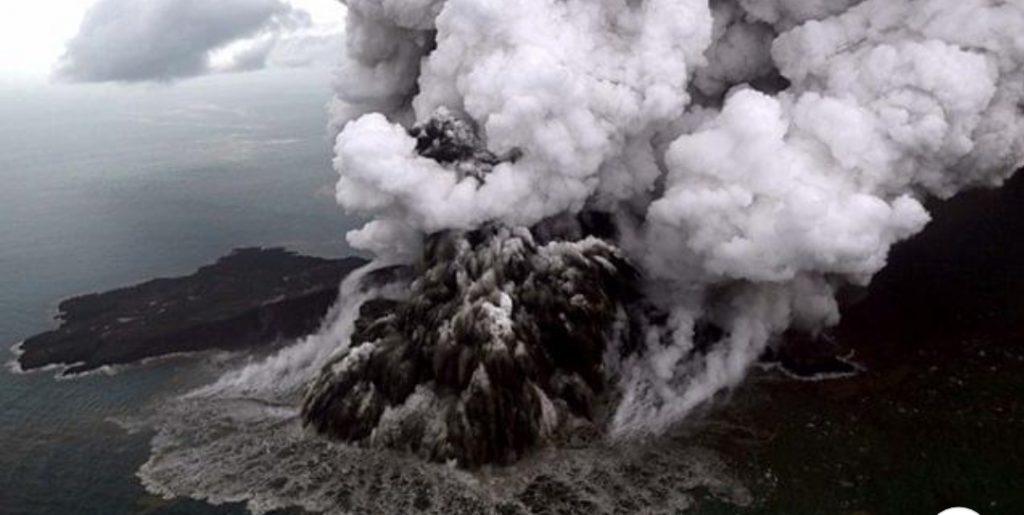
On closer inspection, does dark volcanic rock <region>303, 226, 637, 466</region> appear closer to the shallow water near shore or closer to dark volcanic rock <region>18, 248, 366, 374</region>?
the shallow water near shore

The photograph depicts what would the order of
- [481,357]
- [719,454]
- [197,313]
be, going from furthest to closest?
1. [197,313]
2. [481,357]
3. [719,454]

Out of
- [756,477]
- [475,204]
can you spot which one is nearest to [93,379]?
[475,204]

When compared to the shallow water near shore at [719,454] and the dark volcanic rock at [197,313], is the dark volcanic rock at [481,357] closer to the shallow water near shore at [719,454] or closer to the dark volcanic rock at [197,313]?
the shallow water near shore at [719,454]

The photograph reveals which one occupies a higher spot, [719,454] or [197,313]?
[197,313]

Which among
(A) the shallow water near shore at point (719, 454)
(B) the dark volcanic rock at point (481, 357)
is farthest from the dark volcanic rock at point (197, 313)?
(B) the dark volcanic rock at point (481, 357)

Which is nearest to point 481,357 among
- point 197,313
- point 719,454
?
point 719,454

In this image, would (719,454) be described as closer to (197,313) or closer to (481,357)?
(481,357)

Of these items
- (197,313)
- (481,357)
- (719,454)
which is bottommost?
(719,454)

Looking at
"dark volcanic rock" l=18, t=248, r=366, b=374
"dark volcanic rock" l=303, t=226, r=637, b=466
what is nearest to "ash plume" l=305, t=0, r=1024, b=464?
"dark volcanic rock" l=303, t=226, r=637, b=466
